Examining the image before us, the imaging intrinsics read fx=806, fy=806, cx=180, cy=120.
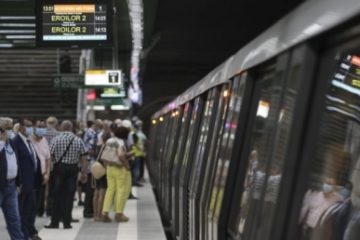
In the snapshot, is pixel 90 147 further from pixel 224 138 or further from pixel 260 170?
pixel 260 170

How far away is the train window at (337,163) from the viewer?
315 cm

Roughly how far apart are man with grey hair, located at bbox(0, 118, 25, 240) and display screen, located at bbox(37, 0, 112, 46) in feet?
13.6

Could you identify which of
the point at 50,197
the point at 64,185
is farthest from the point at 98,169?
the point at 64,185

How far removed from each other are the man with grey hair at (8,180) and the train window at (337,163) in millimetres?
6522

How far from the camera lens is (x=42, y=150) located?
11578 mm

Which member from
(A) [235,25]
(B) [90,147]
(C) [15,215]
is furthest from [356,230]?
(A) [235,25]

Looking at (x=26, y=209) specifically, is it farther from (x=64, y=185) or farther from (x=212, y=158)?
(x=212, y=158)

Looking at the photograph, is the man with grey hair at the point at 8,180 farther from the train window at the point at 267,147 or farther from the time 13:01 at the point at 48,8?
the train window at the point at 267,147

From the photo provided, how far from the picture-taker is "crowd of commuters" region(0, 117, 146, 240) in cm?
962

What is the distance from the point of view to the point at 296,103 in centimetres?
340

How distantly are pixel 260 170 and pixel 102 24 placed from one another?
988 centimetres

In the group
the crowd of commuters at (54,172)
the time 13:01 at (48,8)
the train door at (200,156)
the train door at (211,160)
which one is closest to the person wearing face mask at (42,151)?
the crowd of commuters at (54,172)

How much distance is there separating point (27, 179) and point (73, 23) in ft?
13.8

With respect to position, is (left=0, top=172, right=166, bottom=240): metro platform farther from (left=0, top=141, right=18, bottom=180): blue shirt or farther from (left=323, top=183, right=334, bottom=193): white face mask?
(left=323, top=183, right=334, bottom=193): white face mask
